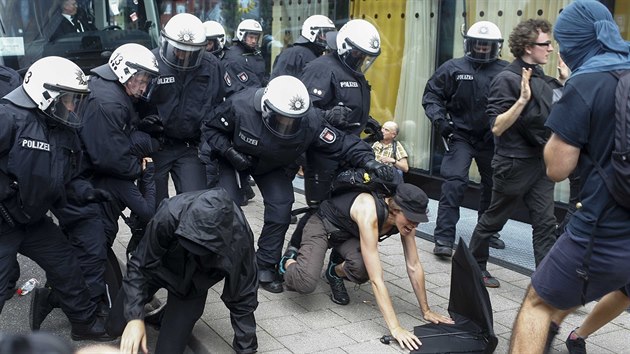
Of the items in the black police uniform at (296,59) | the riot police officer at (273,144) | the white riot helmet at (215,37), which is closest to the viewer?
the riot police officer at (273,144)

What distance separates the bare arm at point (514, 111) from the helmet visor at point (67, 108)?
262 centimetres

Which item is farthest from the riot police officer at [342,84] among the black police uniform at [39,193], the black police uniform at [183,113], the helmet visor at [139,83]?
the black police uniform at [39,193]

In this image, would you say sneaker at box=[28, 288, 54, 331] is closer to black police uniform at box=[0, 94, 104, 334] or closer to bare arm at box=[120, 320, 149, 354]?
black police uniform at box=[0, 94, 104, 334]

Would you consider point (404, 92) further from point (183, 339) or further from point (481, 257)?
point (183, 339)

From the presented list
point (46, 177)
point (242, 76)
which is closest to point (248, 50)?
point (242, 76)

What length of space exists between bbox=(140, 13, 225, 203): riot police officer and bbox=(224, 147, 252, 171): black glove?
77 cm

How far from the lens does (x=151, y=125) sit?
5875 mm

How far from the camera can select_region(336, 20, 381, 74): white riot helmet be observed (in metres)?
6.02

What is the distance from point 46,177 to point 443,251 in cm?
327

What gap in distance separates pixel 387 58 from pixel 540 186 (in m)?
4.19

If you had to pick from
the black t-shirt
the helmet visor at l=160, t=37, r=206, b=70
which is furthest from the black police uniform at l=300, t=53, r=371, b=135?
the black t-shirt

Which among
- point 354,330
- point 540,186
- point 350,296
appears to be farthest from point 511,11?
point 354,330

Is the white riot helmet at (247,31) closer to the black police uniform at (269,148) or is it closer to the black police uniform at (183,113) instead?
the black police uniform at (183,113)

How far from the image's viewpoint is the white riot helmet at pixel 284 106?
5.13 meters
